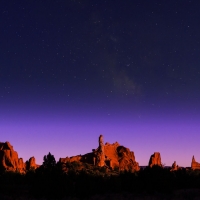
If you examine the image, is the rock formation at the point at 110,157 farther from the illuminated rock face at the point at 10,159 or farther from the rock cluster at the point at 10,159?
the illuminated rock face at the point at 10,159

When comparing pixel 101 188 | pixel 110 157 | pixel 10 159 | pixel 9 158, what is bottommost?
pixel 101 188

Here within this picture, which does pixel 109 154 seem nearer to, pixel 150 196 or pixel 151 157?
pixel 151 157

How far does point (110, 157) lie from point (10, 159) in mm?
46479

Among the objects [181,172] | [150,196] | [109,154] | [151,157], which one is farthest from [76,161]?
Answer: [150,196]

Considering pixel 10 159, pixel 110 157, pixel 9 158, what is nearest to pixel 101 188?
pixel 10 159

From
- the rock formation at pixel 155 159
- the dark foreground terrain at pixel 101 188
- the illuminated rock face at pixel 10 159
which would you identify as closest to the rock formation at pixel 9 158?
the illuminated rock face at pixel 10 159

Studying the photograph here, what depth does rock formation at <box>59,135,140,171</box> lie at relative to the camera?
4500 inches

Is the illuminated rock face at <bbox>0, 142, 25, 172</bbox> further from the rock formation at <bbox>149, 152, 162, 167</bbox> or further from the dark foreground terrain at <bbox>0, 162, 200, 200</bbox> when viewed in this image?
the dark foreground terrain at <bbox>0, 162, 200, 200</bbox>

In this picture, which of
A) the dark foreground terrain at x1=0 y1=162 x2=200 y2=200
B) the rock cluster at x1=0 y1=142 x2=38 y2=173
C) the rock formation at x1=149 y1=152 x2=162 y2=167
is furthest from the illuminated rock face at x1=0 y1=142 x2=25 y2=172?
the dark foreground terrain at x1=0 y1=162 x2=200 y2=200

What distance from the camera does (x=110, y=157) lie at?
409 feet

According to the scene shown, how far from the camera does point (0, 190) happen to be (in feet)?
107

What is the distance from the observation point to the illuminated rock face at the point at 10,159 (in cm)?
9500

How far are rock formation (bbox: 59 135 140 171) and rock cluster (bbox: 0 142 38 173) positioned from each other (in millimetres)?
15710

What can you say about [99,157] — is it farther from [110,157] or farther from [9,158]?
[9,158]
